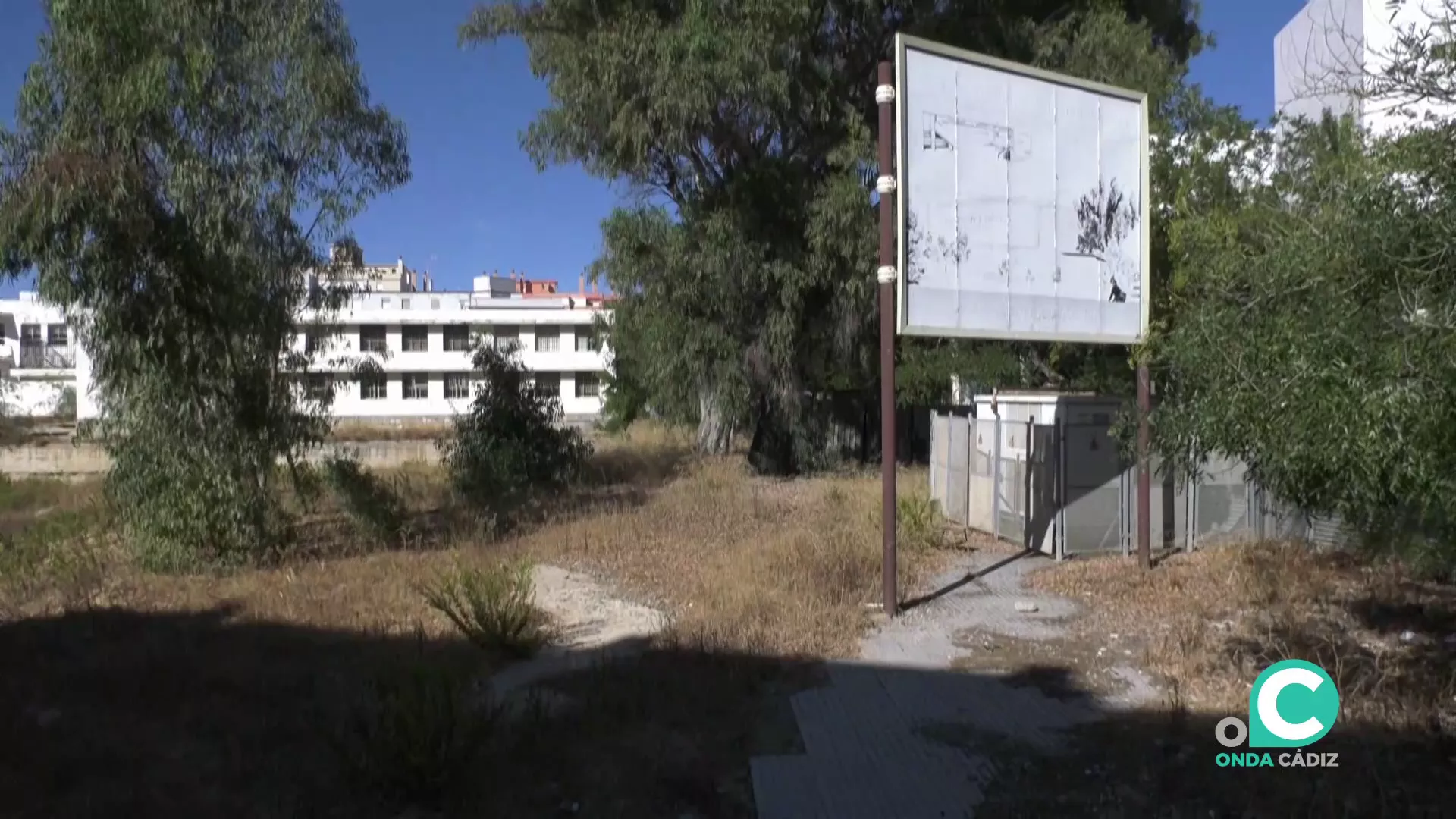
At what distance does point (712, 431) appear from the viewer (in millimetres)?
27812

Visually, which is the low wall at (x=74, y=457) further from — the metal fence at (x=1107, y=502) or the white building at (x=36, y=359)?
the metal fence at (x=1107, y=502)

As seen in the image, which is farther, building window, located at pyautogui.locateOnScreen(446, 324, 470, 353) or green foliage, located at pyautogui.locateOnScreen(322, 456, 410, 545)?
building window, located at pyautogui.locateOnScreen(446, 324, 470, 353)

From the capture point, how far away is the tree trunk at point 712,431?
26.7m

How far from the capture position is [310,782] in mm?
5707

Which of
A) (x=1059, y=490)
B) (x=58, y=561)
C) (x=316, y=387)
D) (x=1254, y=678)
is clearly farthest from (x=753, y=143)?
(x=1254, y=678)

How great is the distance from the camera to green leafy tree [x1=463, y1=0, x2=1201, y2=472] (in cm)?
1923

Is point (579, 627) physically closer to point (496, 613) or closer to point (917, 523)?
point (496, 613)

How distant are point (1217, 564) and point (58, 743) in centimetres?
940

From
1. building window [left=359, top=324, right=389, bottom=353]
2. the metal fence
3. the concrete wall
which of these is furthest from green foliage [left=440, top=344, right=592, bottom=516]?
the concrete wall

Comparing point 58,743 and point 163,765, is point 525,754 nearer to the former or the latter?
point 163,765

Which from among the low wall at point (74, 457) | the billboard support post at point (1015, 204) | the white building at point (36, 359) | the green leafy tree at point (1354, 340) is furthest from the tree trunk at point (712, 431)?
the white building at point (36, 359)

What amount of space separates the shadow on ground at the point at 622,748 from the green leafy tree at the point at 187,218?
4898mm

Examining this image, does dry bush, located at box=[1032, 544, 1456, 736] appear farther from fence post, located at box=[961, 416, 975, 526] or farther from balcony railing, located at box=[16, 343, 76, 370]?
balcony railing, located at box=[16, 343, 76, 370]

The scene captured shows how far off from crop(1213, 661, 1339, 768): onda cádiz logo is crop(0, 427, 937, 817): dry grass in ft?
7.57
